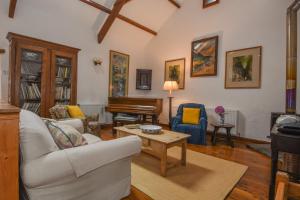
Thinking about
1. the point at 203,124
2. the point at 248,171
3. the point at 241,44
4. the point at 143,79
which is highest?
the point at 241,44

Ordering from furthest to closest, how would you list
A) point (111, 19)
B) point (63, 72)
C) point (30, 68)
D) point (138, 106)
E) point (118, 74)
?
point (118, 74), point (111, 19), point (138, 106), point (63, 72), point (30, 68)

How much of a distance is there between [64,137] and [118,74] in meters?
4.18

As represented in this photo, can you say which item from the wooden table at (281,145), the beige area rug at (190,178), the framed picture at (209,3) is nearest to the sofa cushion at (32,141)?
the beige area rug at (190,178)

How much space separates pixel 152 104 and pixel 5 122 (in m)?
3.41

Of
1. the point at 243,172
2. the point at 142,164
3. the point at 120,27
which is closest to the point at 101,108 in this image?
the point at 120,27

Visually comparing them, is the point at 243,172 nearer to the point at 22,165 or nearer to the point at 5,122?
the point at 22,165

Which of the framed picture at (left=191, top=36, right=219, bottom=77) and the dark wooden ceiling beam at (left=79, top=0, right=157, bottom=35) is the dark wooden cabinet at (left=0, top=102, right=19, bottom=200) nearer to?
the dark wooden ceiling beam at (left=79, top=0, right=157, bottom=35)

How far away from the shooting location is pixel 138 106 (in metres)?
4.31

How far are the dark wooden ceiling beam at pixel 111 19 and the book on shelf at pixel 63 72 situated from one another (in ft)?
4.86

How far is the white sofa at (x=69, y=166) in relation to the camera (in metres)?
1.06

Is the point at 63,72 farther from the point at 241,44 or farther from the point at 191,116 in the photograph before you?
the point at 241,44

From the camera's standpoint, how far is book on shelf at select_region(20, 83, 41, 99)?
3.23 metres

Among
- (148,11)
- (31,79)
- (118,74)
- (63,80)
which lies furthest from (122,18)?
(31,79)

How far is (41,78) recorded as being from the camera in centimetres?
339
